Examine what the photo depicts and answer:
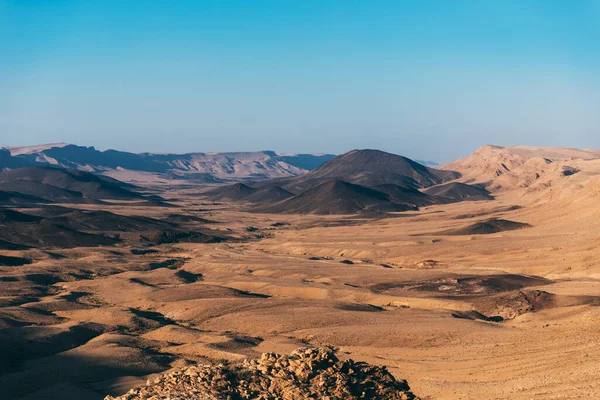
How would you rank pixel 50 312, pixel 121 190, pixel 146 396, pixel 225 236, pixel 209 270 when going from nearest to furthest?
1. pixel 146 396
2. pixel 50 312
3. pixel 209 270
4. pixel 225 236
5. pixel 121 190

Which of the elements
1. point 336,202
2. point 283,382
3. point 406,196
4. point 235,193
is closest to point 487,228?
point 336,202

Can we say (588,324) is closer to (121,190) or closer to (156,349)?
(156,349)

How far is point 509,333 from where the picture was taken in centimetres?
3475

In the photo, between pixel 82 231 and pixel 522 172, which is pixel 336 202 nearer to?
pixel 82 231

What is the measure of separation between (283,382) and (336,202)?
107 m

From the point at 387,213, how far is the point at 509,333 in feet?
290

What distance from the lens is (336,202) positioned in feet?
427

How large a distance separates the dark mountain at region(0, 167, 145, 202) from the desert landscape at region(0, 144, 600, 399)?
42.9m

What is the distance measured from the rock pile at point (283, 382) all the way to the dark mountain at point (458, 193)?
128144mm

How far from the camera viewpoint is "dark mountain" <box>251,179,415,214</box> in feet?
420

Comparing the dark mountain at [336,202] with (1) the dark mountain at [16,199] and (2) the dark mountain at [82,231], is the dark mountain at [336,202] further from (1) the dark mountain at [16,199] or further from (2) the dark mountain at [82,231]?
(1) the dark mountain at [16,199]

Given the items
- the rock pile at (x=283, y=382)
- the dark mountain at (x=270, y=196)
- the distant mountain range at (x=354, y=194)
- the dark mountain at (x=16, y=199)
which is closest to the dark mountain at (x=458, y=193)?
the distant mountain range at (x=354, y=194)

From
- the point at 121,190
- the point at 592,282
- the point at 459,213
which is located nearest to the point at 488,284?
the point at 592,282

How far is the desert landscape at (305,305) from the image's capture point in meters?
25.6
